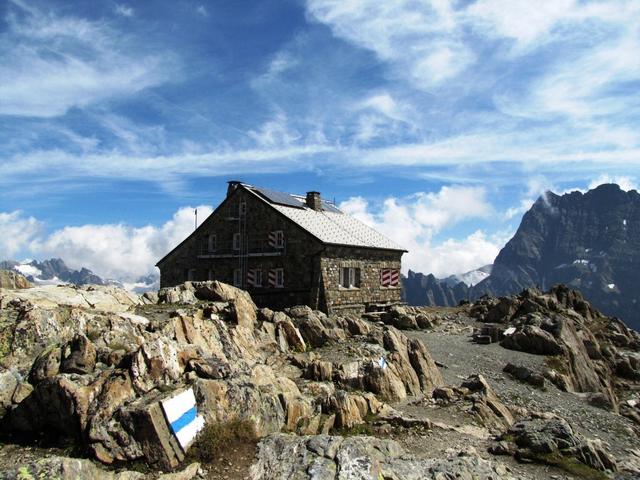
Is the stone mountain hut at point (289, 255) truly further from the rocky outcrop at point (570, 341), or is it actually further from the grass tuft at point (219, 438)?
the grass tuft at point (219, 438)

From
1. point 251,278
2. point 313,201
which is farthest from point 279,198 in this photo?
point 251,278

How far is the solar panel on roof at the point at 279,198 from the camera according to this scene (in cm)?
3825

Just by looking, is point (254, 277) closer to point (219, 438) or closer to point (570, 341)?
point (570, 341)

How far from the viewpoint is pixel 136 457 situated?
10062mm

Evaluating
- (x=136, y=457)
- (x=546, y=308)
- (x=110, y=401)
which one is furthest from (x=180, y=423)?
(x=546, y=308)

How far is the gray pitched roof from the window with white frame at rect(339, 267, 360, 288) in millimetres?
1984

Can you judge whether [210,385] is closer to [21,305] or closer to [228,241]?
[21,305]

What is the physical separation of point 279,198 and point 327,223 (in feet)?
14.7

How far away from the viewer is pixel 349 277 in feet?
120

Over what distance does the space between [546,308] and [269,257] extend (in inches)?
914

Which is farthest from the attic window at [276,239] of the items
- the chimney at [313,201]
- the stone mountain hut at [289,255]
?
the chimney at [313,201]

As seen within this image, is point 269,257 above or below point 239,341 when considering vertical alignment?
above

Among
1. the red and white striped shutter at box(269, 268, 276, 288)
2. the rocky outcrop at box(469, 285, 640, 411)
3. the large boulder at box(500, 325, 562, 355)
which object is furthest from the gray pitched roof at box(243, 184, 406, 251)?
the large boulder at box(500, 325, 562, 355)

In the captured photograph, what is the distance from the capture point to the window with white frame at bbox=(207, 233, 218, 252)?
40875mm
